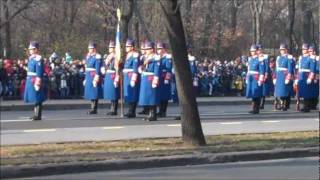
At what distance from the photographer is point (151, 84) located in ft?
60.7

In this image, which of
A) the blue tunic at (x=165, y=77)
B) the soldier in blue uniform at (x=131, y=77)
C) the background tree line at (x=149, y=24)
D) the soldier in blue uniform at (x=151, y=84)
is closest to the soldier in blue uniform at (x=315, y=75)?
the blue tunic at (x=165, y=77)

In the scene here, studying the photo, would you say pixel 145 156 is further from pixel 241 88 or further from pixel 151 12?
pixel 151 12

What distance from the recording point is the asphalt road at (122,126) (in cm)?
1463

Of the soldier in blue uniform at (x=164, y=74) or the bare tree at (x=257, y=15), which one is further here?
the bare tree at (x=257, y=15)

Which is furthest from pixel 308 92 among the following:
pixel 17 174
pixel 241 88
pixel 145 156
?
pixel 17 174

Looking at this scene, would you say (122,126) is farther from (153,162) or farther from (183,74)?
(153,162)

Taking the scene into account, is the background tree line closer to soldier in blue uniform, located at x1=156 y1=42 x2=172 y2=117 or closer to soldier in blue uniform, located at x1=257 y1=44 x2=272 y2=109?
soldier in blue uniform, located at x1=257 y1=44 x2=272 y2=109

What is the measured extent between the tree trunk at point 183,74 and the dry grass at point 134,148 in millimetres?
272

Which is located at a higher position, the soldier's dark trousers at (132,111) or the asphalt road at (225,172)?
the soldier's dark trousers at (132,111)

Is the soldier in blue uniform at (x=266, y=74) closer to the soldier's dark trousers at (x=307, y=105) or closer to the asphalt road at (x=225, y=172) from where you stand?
the soldier's dark trousers at (x=307, y=105)

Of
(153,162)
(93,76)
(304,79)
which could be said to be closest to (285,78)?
(304,79)

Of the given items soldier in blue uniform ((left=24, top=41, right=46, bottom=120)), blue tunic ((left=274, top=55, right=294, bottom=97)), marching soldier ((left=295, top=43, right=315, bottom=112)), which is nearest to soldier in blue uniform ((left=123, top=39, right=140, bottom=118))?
soldier in blue uniform ((left=24, top=41, right=46, bottom=120))

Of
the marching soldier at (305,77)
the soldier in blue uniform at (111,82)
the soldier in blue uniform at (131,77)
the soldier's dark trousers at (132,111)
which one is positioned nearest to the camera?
the soldier in blue uniform at (131,77)

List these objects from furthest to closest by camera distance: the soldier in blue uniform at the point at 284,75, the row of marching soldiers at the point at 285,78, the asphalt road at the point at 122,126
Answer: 1. the soldier in blue uniform at the point at 284,75
2. the row of marching soldiers at the point at 285,78
3. the asphalt road at the point at 122,126
